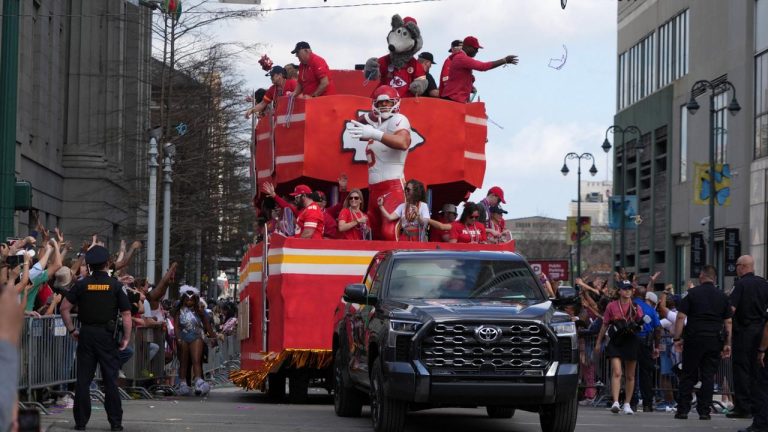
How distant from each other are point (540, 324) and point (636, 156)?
69.4 m

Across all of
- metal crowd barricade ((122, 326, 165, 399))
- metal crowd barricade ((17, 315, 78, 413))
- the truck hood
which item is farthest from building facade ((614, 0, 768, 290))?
the truck hood

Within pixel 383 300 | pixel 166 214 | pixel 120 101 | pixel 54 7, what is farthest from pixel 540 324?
pixel 120 101

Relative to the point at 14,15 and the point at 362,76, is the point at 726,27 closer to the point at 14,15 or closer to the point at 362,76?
the point at 362,76

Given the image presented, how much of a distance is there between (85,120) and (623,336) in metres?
32.0

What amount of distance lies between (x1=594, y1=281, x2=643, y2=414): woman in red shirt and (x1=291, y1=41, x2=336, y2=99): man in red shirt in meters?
4.79

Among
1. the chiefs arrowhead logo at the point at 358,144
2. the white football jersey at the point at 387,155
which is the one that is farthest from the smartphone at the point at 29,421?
the chiefs arrowhead logo at the point at 358,144

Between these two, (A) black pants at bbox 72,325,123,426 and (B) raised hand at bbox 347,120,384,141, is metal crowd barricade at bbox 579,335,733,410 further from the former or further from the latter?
(A) black pants at bbox 72,325,123,426

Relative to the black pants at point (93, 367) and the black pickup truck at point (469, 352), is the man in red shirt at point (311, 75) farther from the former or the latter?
the black pants at point (93, 367)

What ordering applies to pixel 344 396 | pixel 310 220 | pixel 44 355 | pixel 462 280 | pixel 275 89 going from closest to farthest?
pixel 462 280
pixel 344 396
pixel 44 355
pixel 310 220
pixel 275 89

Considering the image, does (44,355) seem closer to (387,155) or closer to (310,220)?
(310,220)

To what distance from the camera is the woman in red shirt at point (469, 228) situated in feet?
62.6

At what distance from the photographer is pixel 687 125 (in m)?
70.5

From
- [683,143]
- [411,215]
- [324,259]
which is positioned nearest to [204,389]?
[324,259]

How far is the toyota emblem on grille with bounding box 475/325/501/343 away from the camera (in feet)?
43.1
